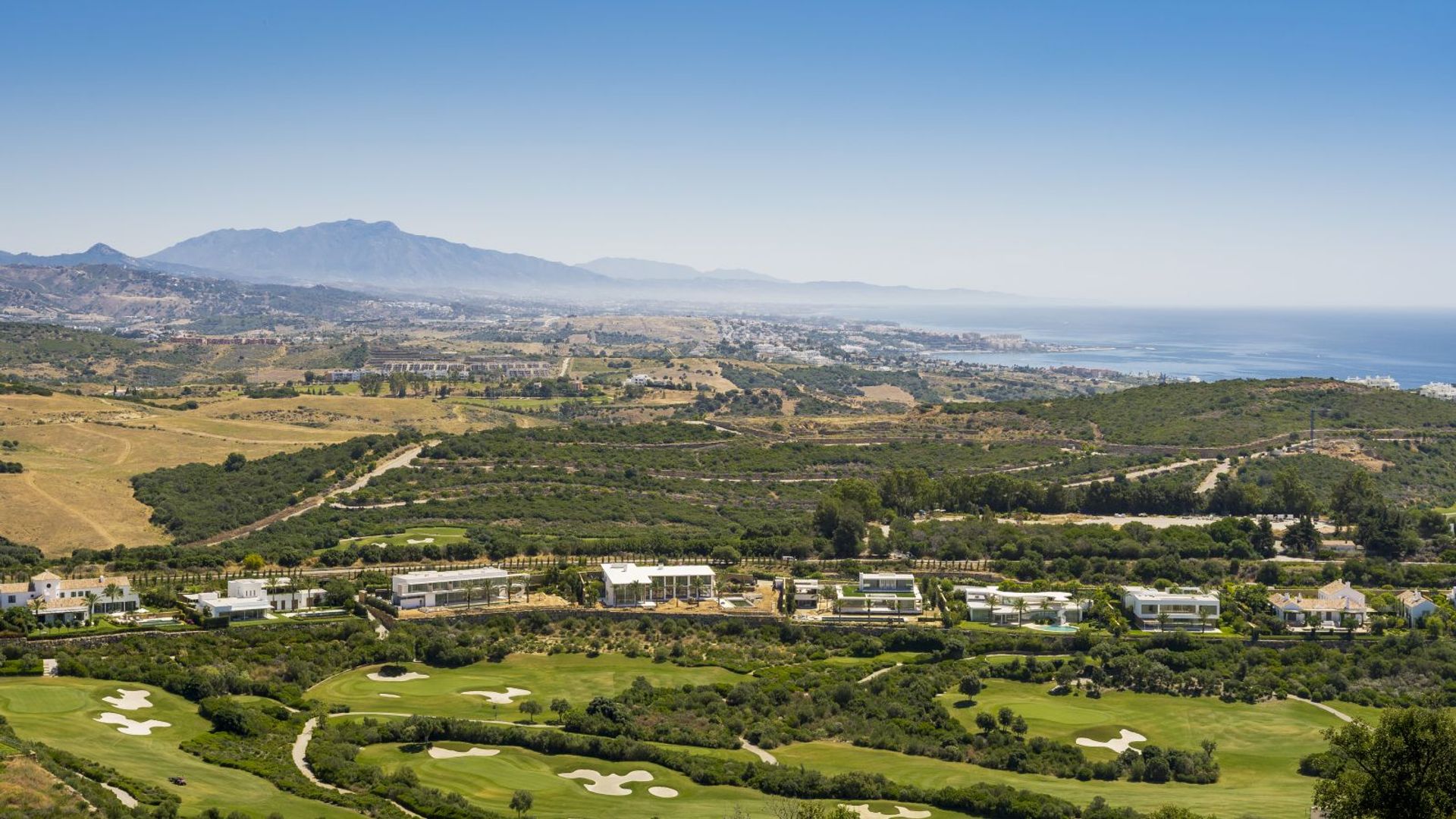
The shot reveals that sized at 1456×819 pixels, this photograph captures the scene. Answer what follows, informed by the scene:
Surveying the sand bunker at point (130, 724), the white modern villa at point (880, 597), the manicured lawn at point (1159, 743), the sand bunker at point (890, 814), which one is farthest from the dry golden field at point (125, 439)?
the sand bunker at point (890, 814)

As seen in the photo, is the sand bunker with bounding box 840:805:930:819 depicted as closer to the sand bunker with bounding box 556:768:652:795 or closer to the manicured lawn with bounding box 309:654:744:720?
the sand bunker with bounding box 556:768:652:795

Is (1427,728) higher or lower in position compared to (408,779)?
higher

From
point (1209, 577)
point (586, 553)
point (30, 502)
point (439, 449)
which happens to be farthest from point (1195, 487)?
point (30, 502)

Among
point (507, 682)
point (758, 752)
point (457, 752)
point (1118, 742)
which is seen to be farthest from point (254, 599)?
point (1118, 742)

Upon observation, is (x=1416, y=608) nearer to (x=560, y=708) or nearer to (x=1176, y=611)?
(x=1176, y=611)

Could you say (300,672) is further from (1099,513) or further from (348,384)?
(348,384)

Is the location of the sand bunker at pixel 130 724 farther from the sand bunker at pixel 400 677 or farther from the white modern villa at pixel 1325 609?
the white modern villa at pixel 1325 609
